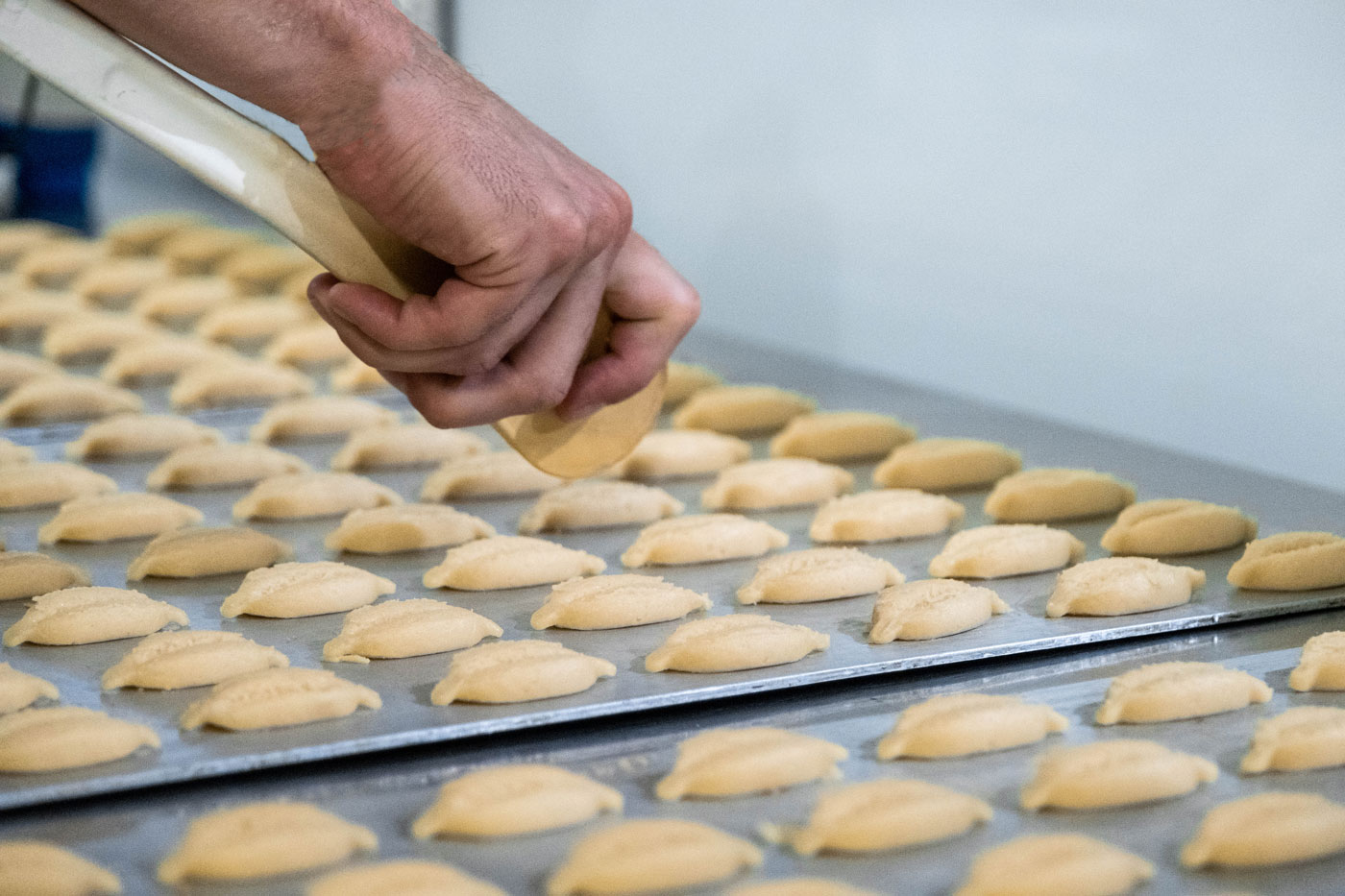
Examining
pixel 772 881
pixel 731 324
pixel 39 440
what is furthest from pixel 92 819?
pixel 731 324

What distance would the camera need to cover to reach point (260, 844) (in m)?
1.18

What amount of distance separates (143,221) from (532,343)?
3098 millimetres

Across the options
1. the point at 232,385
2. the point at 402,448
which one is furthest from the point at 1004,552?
the point at 232,385

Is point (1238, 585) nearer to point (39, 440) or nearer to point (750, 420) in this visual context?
point (750, 420)

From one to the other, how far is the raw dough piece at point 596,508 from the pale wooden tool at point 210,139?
636 millimetres

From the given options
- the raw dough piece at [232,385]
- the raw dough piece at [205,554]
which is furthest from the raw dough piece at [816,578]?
the raw dough piece at [232,385]

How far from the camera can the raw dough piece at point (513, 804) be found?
49.2 inches

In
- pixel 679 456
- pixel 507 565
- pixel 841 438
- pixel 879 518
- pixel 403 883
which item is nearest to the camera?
pixel 403 883

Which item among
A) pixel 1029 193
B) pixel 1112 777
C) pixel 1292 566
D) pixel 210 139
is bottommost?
pixel 1112 777

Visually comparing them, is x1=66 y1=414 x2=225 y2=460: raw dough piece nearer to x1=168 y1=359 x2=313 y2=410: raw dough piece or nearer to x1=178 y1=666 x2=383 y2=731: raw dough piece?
x1=168 y1=359 x2=313 y2=410: raw dough piece

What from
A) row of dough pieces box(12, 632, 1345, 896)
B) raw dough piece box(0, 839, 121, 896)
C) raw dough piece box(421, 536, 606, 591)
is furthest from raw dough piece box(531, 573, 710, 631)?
raw dough piece box(0, 839, 121, 896)

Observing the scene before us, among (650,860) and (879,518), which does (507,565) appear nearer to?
(879,518)

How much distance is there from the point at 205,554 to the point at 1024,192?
1.68 m

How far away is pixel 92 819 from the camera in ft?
4.21
